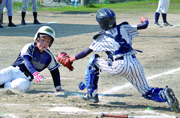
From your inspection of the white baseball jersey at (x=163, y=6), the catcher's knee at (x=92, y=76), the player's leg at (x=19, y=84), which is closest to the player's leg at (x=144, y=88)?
the catcher's knee at (x=92, y=76)

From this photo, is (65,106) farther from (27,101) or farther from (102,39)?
(102,39)

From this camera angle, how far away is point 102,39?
4043 millimetres

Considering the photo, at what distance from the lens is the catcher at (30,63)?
15.1 ft

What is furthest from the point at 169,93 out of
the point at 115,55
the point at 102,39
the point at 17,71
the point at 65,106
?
the point at 17,71

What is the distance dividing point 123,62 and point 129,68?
109 millimetres

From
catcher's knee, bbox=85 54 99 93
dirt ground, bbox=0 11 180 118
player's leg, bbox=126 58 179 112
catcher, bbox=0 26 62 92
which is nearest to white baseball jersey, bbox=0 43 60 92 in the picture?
catcher, bbox=0 26 62 92

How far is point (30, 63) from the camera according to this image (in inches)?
179

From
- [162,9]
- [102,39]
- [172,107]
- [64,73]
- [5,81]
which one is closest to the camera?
[172,107]

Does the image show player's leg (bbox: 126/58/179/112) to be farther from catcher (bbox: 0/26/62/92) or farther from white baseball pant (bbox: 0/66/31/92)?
white baseball pant (bbox: 0/66/31/92)

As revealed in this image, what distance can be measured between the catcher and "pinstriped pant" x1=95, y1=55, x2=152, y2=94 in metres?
1.00

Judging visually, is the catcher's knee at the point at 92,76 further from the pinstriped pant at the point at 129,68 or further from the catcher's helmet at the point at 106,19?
the catcher's helmet at the point at 106,19

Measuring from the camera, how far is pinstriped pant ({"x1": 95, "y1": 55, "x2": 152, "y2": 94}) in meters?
3.92

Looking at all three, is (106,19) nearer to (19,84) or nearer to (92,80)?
(92,80)

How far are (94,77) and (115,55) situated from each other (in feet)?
1.37
